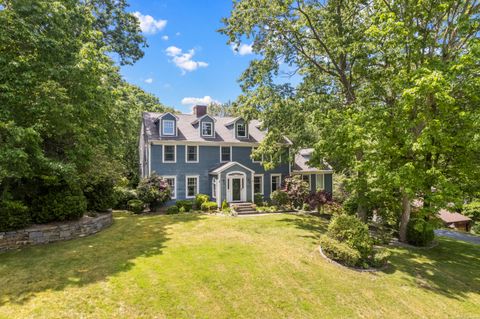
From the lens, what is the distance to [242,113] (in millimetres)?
18281

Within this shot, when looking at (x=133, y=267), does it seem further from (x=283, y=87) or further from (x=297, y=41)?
(x=297, y=41)

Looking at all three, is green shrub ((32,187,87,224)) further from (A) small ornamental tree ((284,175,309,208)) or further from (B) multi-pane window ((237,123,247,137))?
(A) small ornamental tree ((284,175,309,208))

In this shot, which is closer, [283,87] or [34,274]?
[34,274]

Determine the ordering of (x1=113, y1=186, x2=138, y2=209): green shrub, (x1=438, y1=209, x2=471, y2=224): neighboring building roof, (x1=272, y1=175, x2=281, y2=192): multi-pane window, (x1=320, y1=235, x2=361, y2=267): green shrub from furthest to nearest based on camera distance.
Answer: (x1=438, y1=209, x2=471, y2=224): neighboring building roof < (x1=272, y1=175, x2=281, y2=192): multi-pane window < (x1=113, y1=186, x2=138, y2=209): green shrub < (x1=320, y1=235, x2=361, y2=267): green shrub

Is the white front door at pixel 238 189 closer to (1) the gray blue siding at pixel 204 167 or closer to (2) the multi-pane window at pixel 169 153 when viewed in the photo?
(1) the gray blue siding at pixel 204 167

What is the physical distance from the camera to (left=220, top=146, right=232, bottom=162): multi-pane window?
72.8 ft

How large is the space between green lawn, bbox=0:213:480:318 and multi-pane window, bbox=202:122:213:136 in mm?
11615

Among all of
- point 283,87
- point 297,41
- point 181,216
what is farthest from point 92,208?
point 297,41

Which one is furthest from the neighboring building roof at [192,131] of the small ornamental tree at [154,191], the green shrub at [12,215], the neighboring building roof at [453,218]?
the neighboring building roof at [453,218]

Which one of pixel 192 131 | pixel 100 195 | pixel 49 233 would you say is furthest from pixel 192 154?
pixel 49 233

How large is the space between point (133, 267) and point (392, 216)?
51.1 ft

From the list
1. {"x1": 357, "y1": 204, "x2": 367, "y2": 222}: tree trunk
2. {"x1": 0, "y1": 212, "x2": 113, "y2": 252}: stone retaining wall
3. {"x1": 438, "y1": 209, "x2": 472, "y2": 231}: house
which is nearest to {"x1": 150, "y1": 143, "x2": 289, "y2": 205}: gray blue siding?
{"x1": 0, "y1": 212, "x2": 113, "y2": 252}: stone retaining wall

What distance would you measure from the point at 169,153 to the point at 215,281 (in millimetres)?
14366

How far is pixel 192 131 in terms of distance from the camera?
872 inches
